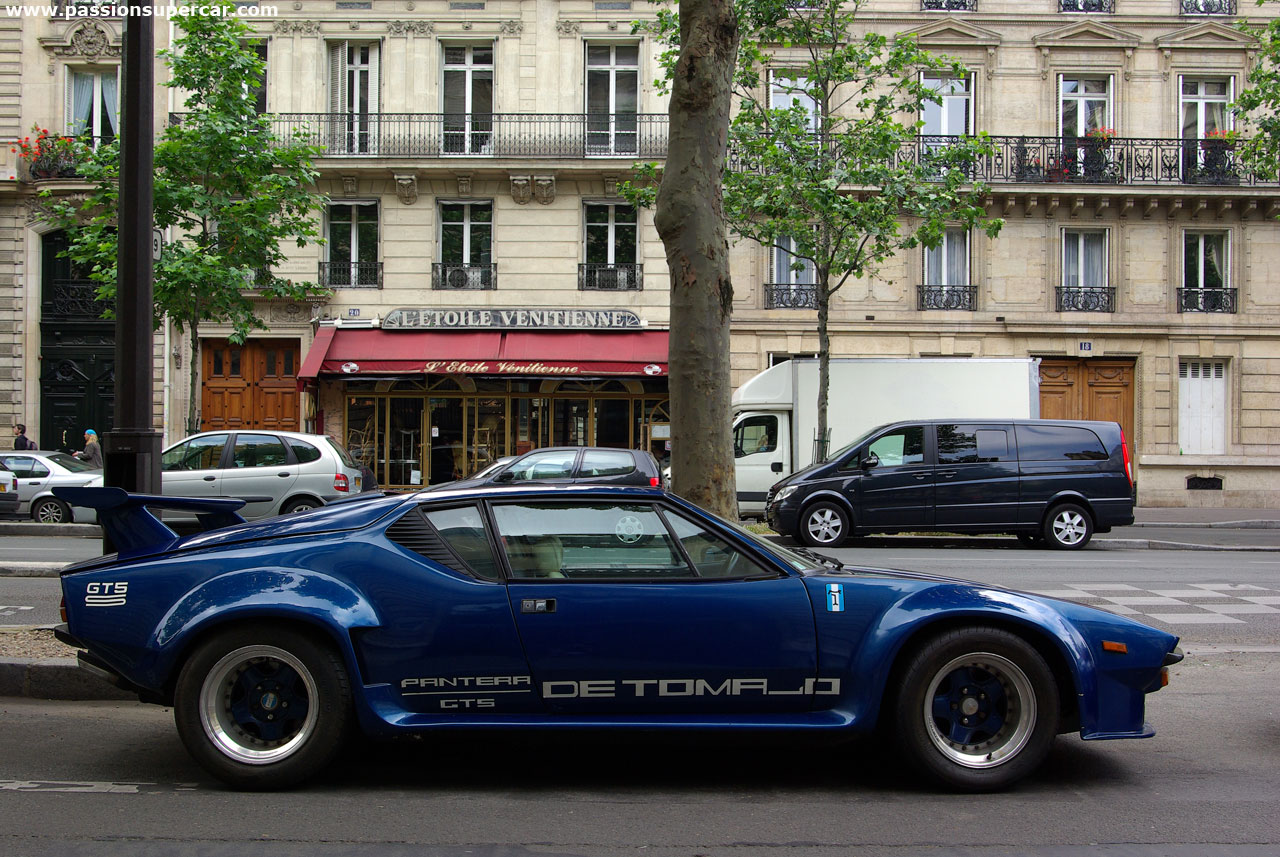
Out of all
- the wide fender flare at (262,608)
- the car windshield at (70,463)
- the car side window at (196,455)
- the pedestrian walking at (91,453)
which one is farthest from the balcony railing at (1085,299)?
the wide fender flare at (262,608)

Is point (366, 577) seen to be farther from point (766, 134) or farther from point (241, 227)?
point (766, 134)

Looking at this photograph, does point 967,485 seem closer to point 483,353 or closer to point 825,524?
point 825,524

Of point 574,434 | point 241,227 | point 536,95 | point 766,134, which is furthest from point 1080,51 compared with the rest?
point 241,227

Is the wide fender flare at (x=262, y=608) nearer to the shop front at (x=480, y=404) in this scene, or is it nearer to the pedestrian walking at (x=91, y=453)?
the pedestrian walking at (x=91, y=453)

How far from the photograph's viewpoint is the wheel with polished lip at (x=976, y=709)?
169 inches

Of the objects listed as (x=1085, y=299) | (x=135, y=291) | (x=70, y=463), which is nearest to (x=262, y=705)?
(x=135, y=291)

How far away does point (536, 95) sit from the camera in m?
24.1

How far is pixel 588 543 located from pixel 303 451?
12.1 m

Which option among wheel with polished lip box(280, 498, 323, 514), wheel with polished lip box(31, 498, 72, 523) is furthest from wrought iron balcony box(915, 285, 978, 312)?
wheel with polished lip box(31, 498, 72, 523)

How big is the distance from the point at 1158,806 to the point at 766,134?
18021 millimetres

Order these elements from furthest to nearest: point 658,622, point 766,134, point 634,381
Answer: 1. point 634,381
2. point 766,134
3. point 658,622

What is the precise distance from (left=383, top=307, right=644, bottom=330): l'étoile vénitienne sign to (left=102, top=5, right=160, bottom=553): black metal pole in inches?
666

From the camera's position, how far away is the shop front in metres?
23.5

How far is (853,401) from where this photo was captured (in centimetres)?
1862
